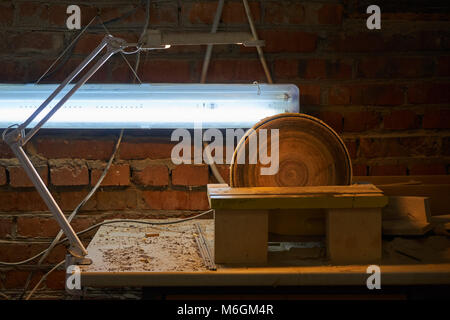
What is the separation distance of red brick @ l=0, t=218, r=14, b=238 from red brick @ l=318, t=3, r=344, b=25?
1186 millimetres

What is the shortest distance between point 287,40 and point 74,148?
0.77 metres

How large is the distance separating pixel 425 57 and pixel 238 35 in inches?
31.6

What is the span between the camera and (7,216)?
1.64 metres

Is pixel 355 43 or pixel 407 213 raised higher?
pixel 355 43

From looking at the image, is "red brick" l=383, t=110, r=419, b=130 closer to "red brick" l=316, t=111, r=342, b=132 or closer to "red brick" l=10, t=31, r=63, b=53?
"red brick" l=316, t=111, r=342, b=132

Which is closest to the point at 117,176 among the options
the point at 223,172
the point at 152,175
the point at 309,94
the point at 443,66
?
the point at 152,175

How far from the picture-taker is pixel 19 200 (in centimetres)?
163

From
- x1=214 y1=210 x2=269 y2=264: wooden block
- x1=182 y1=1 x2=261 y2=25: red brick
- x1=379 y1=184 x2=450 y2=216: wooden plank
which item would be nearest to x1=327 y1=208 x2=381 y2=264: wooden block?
x1=214 y1=210 x2=269 y2=264: wooden block

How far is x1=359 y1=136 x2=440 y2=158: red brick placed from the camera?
1.68 meters

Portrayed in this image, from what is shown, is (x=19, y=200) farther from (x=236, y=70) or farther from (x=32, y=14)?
(x=236, y=70)

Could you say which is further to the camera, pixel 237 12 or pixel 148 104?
pixel 237 12

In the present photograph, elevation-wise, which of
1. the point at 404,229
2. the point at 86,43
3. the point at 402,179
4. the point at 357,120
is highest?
the point at 86,43

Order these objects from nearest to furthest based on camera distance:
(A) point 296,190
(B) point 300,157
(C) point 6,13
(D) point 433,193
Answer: (A) point 296,190 < (B) point 300,157 < (D) point 433,193 < (C) point 6,13
